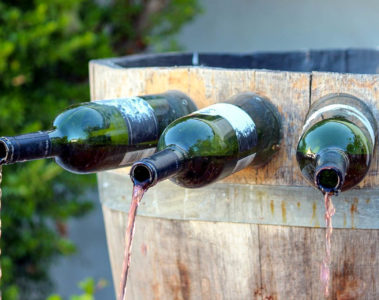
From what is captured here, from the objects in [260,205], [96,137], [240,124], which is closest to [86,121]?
[96,137]

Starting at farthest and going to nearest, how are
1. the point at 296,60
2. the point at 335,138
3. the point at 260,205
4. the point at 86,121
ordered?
the point at 296,60 < the point at 260,205 < the point at 86,121 < the point at 335,138

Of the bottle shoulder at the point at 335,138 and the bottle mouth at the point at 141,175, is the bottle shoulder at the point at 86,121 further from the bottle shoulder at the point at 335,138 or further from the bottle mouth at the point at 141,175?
the bottle shoulder at the point at 335,138

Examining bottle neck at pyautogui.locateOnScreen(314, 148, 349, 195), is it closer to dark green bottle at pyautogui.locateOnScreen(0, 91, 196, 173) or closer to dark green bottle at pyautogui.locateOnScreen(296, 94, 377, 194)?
dark green bottle at pyautogui.locateOnScreen(296, 94, 377, 194)

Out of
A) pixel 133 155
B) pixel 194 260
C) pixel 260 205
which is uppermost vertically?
pixel 133 155

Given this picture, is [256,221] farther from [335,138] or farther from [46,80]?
[46,80]

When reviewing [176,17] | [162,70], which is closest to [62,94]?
[176,17]

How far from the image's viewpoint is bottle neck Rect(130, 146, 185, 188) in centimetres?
91

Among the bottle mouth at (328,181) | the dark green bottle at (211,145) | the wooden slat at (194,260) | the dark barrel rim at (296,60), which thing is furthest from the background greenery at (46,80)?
the bottle mouth at (328,181)

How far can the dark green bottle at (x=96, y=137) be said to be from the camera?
3.40ft

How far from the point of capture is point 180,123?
41.4 inches

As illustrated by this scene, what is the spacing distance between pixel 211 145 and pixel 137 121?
0.64 ft

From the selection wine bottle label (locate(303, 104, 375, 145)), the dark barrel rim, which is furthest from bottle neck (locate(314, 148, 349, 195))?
the dark barrel rim

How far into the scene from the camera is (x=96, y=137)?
3.64 ft

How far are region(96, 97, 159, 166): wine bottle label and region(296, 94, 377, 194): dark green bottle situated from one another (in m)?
0.28
